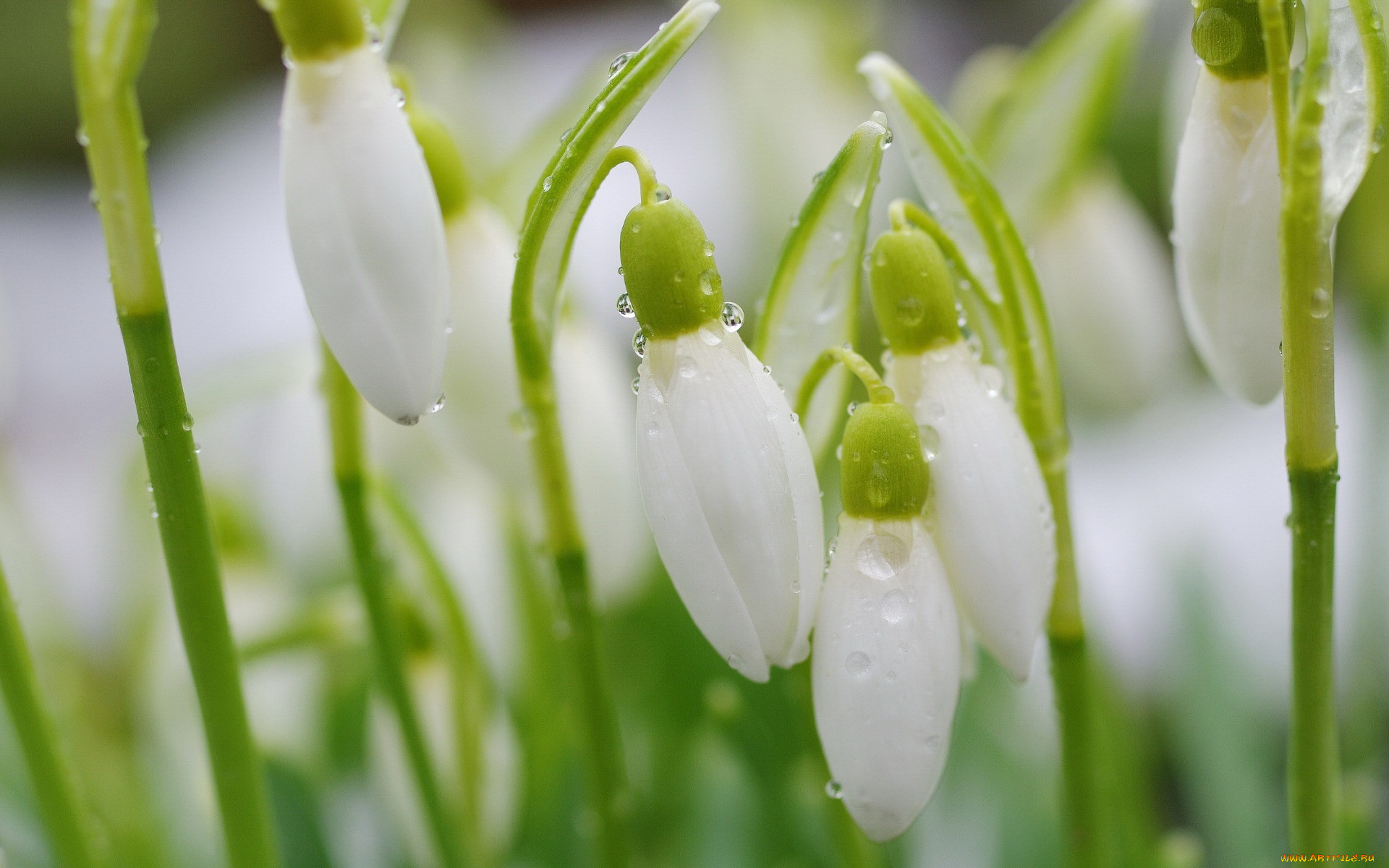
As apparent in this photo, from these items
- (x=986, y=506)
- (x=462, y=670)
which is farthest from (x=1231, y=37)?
(x=462, y=670)

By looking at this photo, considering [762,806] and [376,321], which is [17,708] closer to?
[376,321]

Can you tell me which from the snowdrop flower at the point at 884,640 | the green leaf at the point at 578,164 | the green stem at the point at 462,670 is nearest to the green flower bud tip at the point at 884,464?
the snowdrop flower at the point at 884,640

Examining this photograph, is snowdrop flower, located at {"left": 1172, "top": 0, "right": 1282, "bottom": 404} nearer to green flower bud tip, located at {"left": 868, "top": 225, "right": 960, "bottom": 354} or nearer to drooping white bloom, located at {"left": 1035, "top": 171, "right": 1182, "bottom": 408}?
green flower bud tip, located at {"left": 868, "top": 225, "right": 960, "bottom": 354}

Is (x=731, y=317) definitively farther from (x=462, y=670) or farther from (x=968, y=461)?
(x=462, y=670)

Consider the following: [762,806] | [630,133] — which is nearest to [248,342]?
[630,133]

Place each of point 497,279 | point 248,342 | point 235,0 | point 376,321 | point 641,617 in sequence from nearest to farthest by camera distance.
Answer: point 376,321, point 497,279, point 641,617, point 248,342, point 235,0

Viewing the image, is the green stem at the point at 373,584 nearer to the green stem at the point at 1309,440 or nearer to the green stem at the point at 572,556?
the green stem at the point at 572,556

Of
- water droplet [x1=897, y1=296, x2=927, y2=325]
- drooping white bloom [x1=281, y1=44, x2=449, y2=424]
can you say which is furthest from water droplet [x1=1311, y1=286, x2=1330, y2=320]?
drooping white bloom [x1=281, y1=44, x2=449, y2=424]
